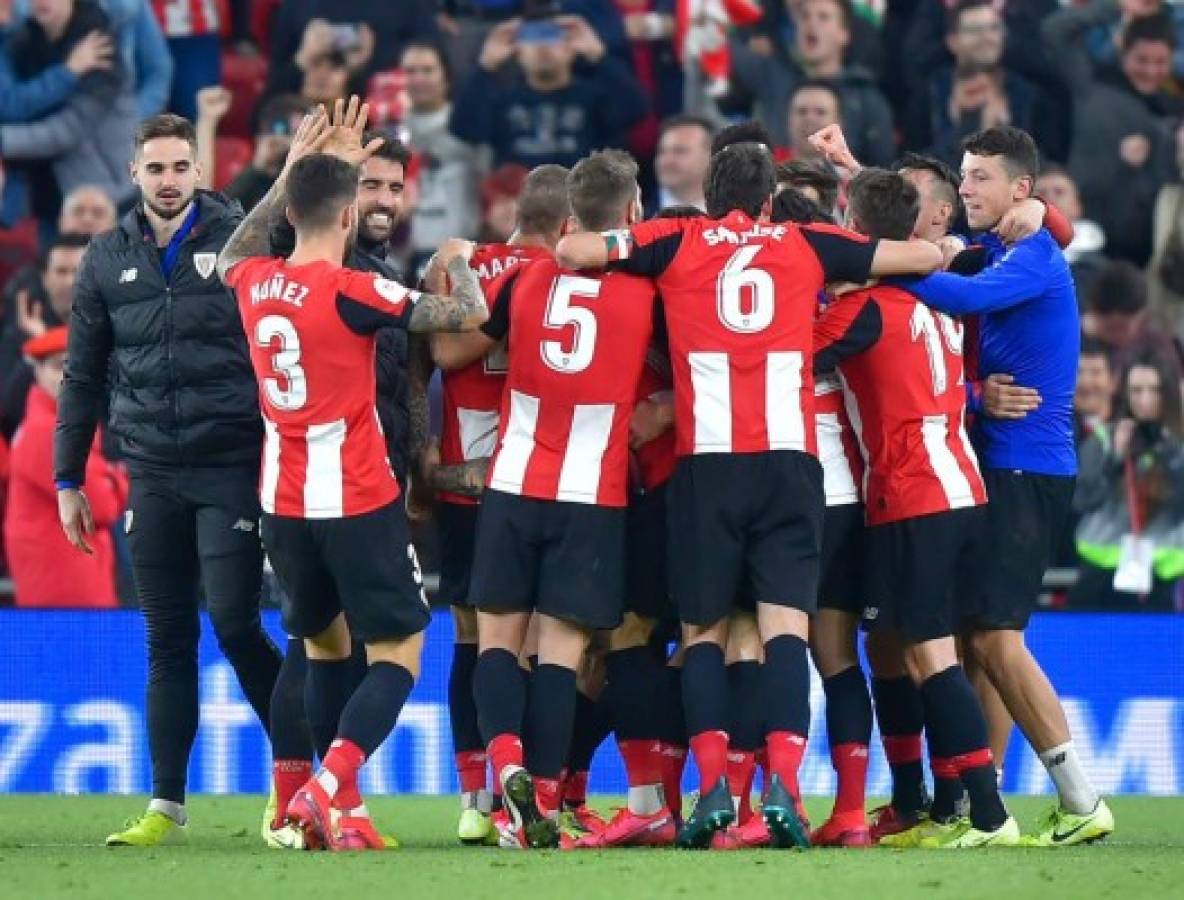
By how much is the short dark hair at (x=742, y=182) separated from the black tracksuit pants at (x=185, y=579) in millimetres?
1932

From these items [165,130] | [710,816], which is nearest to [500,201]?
[165,130]

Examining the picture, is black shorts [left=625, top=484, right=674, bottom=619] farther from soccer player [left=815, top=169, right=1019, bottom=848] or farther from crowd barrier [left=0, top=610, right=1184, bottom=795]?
crowd barrier [left=0, top=610, right=1184, bottom=795]

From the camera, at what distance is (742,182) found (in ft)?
28.2

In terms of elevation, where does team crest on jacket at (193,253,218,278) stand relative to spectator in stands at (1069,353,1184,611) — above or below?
above

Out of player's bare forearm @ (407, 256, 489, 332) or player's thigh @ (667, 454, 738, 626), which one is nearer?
player's bare forearm @ (407, 256, 489, 332)

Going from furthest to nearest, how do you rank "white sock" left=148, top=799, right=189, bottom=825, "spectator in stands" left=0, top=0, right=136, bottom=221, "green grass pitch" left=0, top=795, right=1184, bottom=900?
"spectator in stands" left=0, top=0, right=136, bottom=221, "white sock" left=148, top=799, right=189, bottom=825, "green grass pitch" left=0, top=795, right=1184, bottom=900

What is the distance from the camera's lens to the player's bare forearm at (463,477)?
29.5 ft

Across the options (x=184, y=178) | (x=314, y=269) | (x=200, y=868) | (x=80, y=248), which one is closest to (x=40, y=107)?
(x=80, y=248)

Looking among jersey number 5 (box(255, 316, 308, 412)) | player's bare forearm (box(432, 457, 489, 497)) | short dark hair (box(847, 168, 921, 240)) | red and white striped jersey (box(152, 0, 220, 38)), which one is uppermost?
red and white striped jersey (box(152, 0, 220, 38))

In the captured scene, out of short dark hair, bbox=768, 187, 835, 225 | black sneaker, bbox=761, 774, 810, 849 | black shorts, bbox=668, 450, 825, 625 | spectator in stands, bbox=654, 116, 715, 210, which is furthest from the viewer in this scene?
spectator in stands, bbox=654, 116, 715, 210

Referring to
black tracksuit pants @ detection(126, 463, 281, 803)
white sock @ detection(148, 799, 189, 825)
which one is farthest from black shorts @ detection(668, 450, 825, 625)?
white sock @ detection(148, 799, 189, 825)

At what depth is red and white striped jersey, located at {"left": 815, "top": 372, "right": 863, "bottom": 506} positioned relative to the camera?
8.91m

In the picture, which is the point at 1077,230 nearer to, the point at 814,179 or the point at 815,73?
the point at 815,73

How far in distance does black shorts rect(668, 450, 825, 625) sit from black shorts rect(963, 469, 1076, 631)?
0.78 meters
